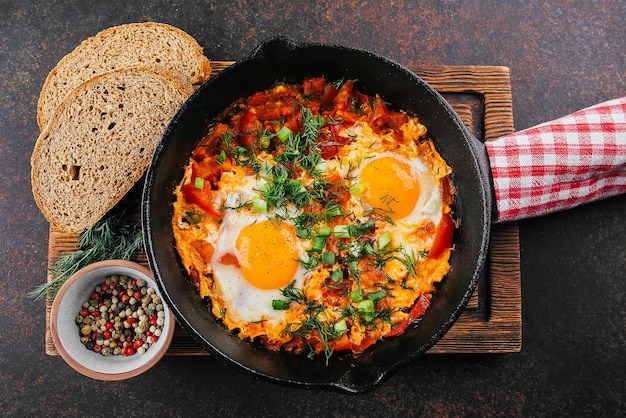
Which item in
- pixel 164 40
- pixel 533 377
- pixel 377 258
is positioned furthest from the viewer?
pixel 533 377

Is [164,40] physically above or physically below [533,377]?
above

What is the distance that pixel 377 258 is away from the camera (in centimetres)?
364

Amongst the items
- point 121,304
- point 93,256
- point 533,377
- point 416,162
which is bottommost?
point 533,377

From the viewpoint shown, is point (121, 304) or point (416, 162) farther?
point (121, 304)

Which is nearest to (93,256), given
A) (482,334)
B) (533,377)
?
(482,334)

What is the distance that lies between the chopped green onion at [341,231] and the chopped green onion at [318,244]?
0.09 metres

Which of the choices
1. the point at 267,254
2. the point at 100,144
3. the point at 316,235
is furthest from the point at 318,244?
the point at 100,144

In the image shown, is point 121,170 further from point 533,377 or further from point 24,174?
point 533,377

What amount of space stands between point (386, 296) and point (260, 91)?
1617 mm

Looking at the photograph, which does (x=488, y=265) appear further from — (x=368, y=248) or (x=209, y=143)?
(x=209, y=143)

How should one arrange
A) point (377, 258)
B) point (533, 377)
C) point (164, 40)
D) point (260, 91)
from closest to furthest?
point (377, 258) → point (260, 91) → point (164, 40) → point (533, 377)

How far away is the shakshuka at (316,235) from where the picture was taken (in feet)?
11.9

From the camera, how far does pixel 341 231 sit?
3.64 m

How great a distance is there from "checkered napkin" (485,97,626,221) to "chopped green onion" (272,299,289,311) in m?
1.67
